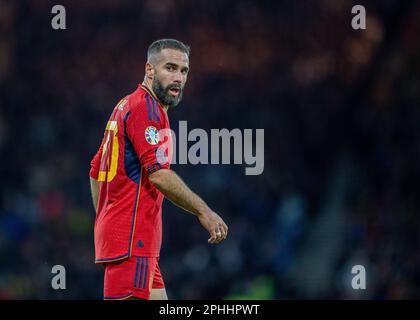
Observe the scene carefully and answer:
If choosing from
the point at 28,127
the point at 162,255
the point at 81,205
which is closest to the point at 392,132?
Answer: the point at 162,255

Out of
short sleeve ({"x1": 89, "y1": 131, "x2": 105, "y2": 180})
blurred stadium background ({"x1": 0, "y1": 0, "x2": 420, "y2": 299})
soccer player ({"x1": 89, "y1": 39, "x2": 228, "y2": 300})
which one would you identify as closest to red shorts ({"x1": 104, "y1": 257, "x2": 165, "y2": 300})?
soccer player ({"x1": 89, "y1": 39, "x2": 228, "y2": 300})

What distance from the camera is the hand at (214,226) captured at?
4.35 meters

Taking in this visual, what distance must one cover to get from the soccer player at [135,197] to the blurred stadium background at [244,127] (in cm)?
514

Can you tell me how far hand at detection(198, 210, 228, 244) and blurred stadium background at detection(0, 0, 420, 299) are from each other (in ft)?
17.3

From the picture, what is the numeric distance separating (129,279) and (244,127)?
22.9 feet

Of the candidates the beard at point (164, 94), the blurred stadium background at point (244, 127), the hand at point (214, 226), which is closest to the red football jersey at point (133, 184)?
the beard at point (164, 94)

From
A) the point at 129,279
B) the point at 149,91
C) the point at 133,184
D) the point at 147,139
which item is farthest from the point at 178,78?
the point at 129,279

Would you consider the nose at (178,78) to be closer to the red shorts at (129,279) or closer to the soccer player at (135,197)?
the soccer player at (135,197)

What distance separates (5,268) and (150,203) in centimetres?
592

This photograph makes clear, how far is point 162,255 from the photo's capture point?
34.0ft

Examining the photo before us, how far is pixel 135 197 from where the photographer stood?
4.66 meters

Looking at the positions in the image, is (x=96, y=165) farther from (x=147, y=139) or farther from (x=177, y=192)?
(x=177, y=192)

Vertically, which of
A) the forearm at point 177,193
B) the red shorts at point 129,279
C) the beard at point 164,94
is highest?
the beard at point 164,94
